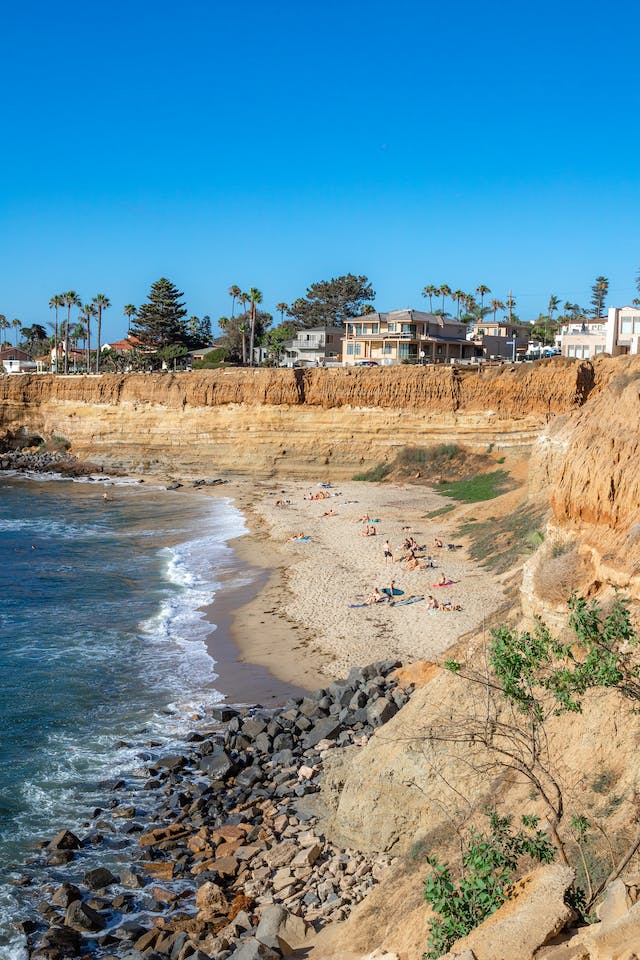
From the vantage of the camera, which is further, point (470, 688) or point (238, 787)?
point (238, 787)

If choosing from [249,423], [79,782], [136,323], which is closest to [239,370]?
[249,423]

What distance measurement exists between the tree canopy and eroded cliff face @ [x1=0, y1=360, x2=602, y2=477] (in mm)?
41969

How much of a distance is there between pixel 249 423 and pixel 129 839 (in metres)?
48.9

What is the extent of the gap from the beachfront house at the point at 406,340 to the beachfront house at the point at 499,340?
2.51 meters

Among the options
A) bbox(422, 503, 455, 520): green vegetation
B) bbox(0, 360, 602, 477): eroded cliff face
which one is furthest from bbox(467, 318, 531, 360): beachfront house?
bbox(422, 503, 455, 520): green vegetation

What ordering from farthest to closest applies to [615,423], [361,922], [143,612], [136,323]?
1. [136,323]
2. [143,612]
3. [615,423]
4. [361,922]

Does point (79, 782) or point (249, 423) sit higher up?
point (249, 423)

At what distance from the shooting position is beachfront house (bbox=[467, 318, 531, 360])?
79.2 meters

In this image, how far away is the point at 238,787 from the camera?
1584cm

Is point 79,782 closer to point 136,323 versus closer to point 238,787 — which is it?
point 238,787

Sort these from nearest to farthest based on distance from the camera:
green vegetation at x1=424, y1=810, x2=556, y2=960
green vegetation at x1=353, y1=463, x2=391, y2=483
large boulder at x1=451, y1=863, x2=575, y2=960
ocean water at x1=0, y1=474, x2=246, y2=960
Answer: large boulder at x1=451, y1=863, x2=575, y2=960, green vegetation at x1=424, y1=810, x2=556, y2=960, ocean water at x1=0, y1=474, x2=246, y2=960, green vegetation at x1=353, y1=463, x2=391, y2=483

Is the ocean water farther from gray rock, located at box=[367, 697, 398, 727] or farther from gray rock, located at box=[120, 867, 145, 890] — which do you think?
gray rock, located at box=[367, 697, 398, 727]

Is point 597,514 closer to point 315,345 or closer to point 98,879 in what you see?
point 98,879

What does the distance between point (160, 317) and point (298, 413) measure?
1437 inches
